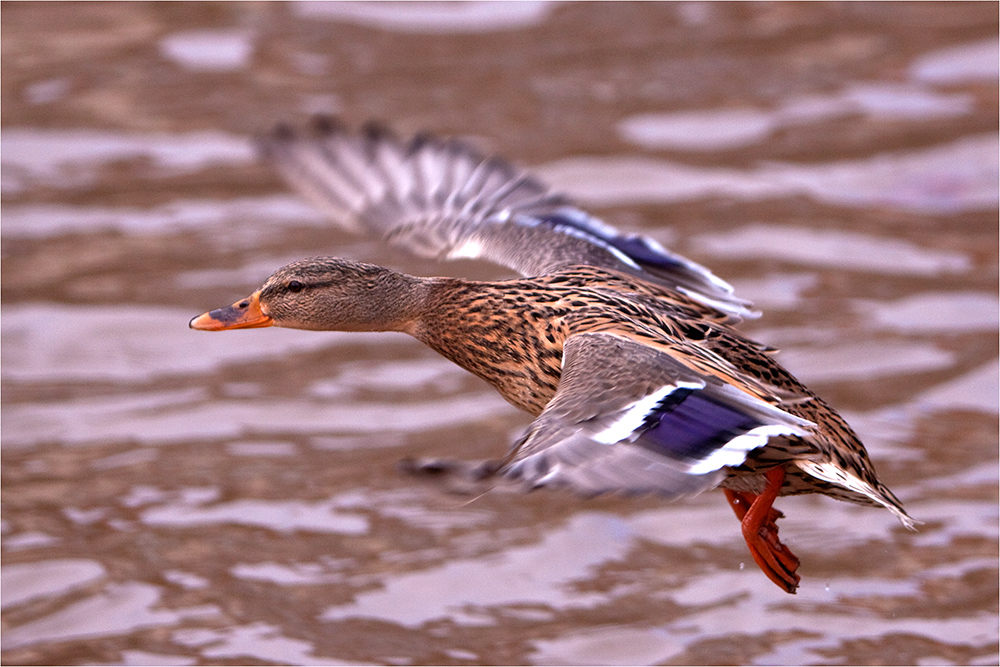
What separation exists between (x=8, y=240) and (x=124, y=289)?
995mm

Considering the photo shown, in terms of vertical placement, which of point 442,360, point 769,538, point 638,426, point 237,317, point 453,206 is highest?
point 453,206

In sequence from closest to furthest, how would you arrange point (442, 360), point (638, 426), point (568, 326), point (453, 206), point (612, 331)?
point (638, 426) → point (612, 331) → point (568, 326) → point (453, 206) → point (442, 360)

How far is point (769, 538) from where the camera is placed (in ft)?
18.2

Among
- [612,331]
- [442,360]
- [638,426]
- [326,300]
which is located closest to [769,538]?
[612,331]

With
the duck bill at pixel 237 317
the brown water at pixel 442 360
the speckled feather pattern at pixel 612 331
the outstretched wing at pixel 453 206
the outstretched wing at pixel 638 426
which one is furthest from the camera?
the brown water at pixel 442 360

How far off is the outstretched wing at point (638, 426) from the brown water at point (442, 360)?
241 centimetres

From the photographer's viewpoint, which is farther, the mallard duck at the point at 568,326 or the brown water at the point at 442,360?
the brown water at the point at 442,360

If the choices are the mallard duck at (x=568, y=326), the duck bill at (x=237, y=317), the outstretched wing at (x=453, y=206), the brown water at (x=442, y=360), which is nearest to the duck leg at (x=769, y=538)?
the mallard duck at (x=568, y=326)

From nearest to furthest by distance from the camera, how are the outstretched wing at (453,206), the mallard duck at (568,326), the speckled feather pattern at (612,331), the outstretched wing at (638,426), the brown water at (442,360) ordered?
the outstretched wing at (638,426), the mallard duck at (568,326), the speckled feather pattern at (612,331), the outstretched wing at (453,206), the brown water at (442,360)

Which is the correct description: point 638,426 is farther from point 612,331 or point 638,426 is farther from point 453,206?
point 453,206

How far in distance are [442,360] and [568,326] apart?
4.14 meters

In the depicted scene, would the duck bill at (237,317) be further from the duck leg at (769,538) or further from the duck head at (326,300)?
the duck leg at (769,538)

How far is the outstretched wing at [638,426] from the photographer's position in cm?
429

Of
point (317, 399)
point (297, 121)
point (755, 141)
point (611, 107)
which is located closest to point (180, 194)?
point (297, 121)
